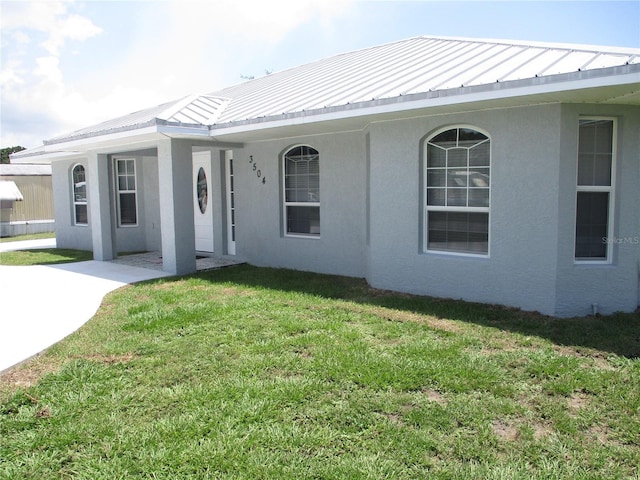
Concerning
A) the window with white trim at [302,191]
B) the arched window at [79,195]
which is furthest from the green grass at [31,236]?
the window with white trim at [302,191]

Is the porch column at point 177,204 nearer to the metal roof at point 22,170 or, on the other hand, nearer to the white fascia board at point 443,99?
the white fascia board at point 443,99

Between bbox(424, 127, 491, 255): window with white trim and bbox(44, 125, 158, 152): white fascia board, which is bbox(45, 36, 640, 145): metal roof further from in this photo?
bbox(424, 127, 491, 255): window with white trim

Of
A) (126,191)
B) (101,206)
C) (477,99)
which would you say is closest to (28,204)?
(126,191)

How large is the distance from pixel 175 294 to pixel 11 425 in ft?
15.4

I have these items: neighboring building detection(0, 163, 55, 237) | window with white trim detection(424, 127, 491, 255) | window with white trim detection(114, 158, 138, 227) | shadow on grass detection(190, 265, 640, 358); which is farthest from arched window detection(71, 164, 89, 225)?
window with white trim detection(424, 127, 491, 255)

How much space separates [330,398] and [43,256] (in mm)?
13440

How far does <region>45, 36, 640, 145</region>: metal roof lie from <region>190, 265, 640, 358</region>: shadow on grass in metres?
3.00

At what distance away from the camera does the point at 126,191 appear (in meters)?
15.6

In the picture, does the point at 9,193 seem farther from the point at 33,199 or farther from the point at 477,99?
the point at 477,99

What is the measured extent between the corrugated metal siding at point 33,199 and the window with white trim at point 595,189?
79.6ft

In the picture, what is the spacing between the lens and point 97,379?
511 cm

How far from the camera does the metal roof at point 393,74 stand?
6648 millimetres

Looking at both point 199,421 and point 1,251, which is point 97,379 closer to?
point 199,421

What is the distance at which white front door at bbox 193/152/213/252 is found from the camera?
13.5 metres
